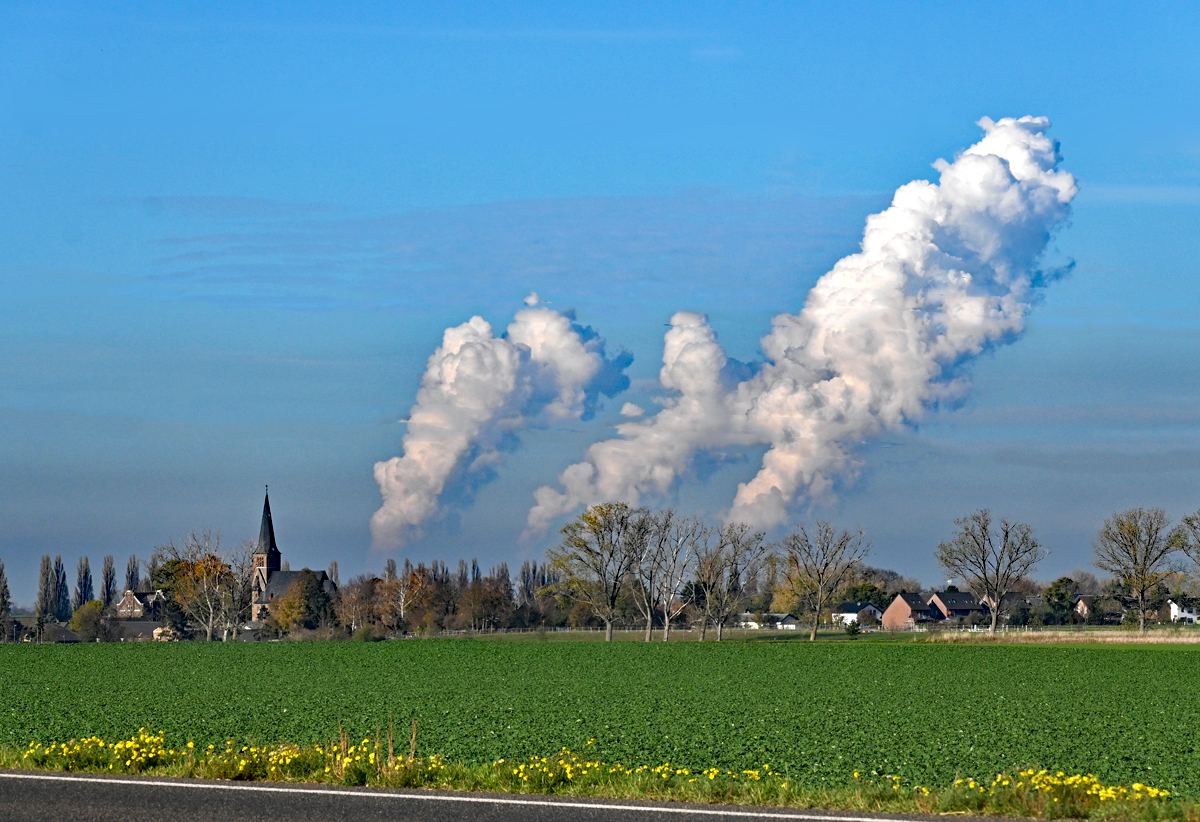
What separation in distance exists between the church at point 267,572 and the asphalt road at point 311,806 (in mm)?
176285

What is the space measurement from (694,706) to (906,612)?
162395 mm

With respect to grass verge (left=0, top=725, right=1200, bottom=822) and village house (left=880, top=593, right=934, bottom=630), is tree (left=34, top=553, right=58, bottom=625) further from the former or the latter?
grass verge (left=0, top=725, right=1200, bottom=822)

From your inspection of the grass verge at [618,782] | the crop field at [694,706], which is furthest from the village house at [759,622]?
the grass verge at [618,782]

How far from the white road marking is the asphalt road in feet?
0.04

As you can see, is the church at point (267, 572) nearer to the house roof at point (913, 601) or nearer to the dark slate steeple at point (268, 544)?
the dark slate steeple at point (268, 544)

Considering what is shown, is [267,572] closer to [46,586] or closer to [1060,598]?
[46,586]

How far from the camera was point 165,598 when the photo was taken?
138250 millimetres

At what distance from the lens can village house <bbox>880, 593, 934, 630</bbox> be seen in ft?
622

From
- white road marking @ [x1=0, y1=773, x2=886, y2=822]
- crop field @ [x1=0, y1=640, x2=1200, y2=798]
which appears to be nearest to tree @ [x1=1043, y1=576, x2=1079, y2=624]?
crop field @ [x1=0, y1=640, x2=1200, y2=798]

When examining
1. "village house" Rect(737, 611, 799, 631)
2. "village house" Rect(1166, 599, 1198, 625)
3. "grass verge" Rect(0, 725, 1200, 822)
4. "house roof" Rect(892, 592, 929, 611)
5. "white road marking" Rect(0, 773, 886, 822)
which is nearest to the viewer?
"white road marking" Rect(0, 773, 886, 822)

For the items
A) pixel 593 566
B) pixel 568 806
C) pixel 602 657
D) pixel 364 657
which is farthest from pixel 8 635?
pixel 568 806

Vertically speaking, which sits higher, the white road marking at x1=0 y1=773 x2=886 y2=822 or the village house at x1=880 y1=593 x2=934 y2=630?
the white road marking at x1=0 y1=773 x2=886 y2=822

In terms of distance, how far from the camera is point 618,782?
16453mm

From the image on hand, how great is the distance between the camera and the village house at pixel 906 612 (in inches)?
7461
